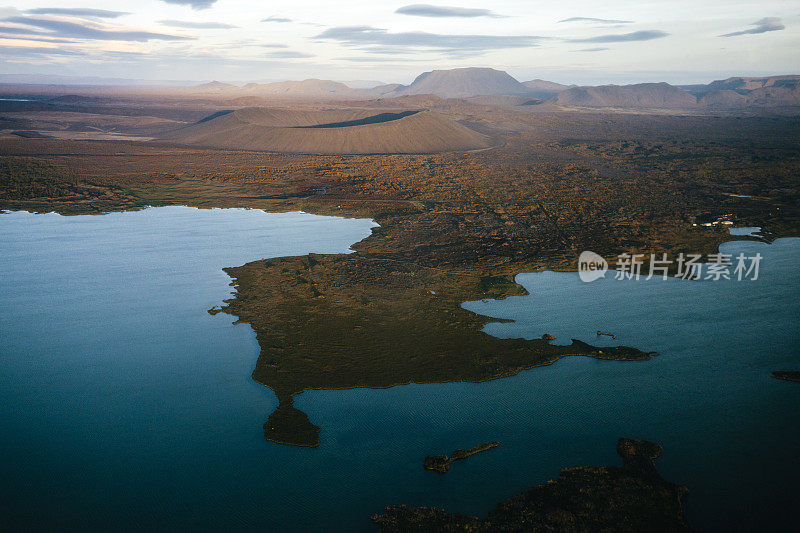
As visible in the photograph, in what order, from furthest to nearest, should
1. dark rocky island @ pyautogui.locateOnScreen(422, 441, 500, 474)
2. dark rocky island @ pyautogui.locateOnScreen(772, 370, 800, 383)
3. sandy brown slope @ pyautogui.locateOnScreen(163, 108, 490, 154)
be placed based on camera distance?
sandy brown slope @ pyautogui.locateOnScreen(163, 108, 490, 154) < dark rocky island @ pyautogui.locateOnScreen(772, 370, 800, 383) < dark rocky island @ pyautogui.locateOnScreen(422, 441, 500, 474)

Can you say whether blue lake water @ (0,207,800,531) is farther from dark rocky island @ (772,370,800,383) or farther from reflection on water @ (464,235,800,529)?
dark rocky island @ (772,370,800,383)

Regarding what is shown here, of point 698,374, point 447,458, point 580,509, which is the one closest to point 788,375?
point 698,374

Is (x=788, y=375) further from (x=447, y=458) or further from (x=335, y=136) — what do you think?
(x=335, y=136)

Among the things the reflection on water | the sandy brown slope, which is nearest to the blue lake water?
the reflection on water

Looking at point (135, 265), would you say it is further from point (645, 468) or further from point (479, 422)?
point (645, 468)

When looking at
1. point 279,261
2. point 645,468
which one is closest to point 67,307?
point 279,261

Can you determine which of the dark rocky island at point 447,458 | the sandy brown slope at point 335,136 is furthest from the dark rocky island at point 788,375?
the sandy brown slope at point 335,136
